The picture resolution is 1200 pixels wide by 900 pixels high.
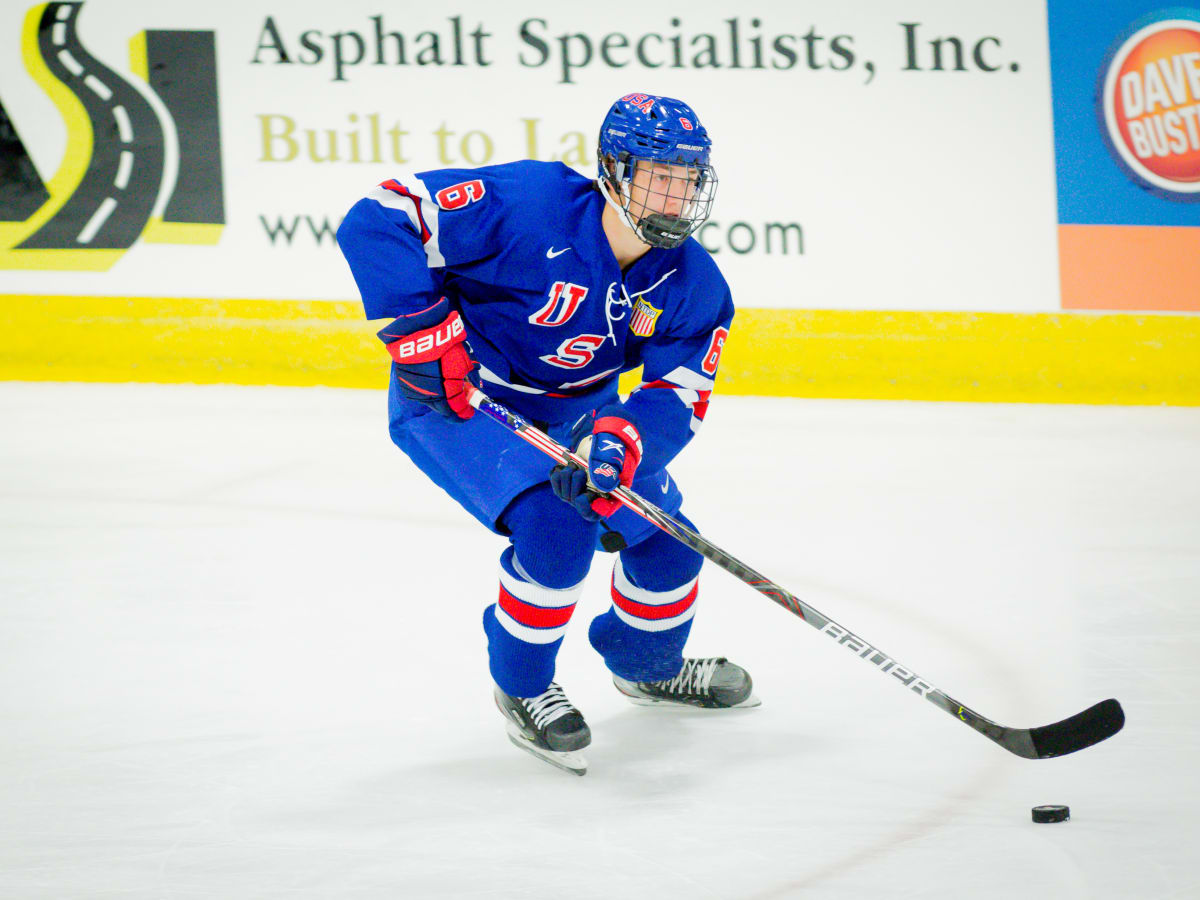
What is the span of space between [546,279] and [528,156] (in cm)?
292

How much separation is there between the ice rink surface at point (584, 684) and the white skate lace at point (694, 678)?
0.17ft

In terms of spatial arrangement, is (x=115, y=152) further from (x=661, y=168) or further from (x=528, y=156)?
(x=661, y=168)

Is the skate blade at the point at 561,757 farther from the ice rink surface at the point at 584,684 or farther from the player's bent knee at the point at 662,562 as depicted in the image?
the player's bent knee at the point at 662,562

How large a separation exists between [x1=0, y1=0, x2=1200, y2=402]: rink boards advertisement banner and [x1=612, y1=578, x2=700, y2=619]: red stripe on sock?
2719 millimetres

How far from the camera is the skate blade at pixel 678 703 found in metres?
2.53

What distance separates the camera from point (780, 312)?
5.07m

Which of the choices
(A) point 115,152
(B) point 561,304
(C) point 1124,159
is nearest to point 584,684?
(B) point 561,304

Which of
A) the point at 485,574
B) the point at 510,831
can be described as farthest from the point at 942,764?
the point at 485,574

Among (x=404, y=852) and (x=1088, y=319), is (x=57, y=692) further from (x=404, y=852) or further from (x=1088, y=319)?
(x=1088, y=319)

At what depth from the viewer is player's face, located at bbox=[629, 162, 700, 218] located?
2.19 m

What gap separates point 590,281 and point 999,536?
5.59ft

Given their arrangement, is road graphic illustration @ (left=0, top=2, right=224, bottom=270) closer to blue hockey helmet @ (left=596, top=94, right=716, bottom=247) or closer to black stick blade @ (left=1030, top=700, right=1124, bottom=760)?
blue hockey helmet @ (left=596, top=94, right=716, bottom=247)

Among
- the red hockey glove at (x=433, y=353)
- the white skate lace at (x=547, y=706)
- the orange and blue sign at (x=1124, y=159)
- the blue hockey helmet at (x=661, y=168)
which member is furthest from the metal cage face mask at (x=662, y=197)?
the orange and blue sign at (x=1124, y=159)

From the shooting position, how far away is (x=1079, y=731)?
2.11m
